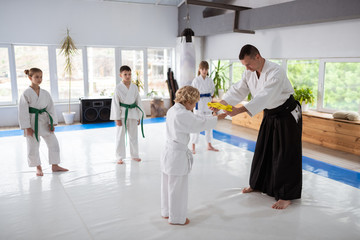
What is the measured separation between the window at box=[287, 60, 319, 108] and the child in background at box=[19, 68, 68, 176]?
4.74 m

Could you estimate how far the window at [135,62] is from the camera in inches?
325

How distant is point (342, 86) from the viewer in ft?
17.8

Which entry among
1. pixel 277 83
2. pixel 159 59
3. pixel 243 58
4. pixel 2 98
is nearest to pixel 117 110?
pixel 243 58

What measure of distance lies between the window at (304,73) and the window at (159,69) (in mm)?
3751

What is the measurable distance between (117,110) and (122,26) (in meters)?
4.53

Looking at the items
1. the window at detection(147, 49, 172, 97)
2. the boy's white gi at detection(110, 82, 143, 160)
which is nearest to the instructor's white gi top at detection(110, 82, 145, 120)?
the boy's white gi at detection(110, 82, 143, 160)

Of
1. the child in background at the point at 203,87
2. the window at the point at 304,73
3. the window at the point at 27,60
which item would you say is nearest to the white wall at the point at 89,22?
the window at the point at 27,60

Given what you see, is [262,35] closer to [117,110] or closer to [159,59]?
[159,59]

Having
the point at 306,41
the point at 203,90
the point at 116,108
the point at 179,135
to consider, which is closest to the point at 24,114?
the point at 116,108

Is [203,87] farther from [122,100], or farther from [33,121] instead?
[33,121]

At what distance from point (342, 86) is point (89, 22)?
5.79 m

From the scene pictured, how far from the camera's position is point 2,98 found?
6980 mm

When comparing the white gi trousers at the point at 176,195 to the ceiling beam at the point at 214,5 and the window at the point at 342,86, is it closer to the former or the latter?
the ceiling beam at the point at 214,5

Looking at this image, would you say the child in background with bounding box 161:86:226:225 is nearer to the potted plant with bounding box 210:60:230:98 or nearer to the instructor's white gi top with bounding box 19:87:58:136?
the instructor's white gi top with bounding box 19:87:58:136
